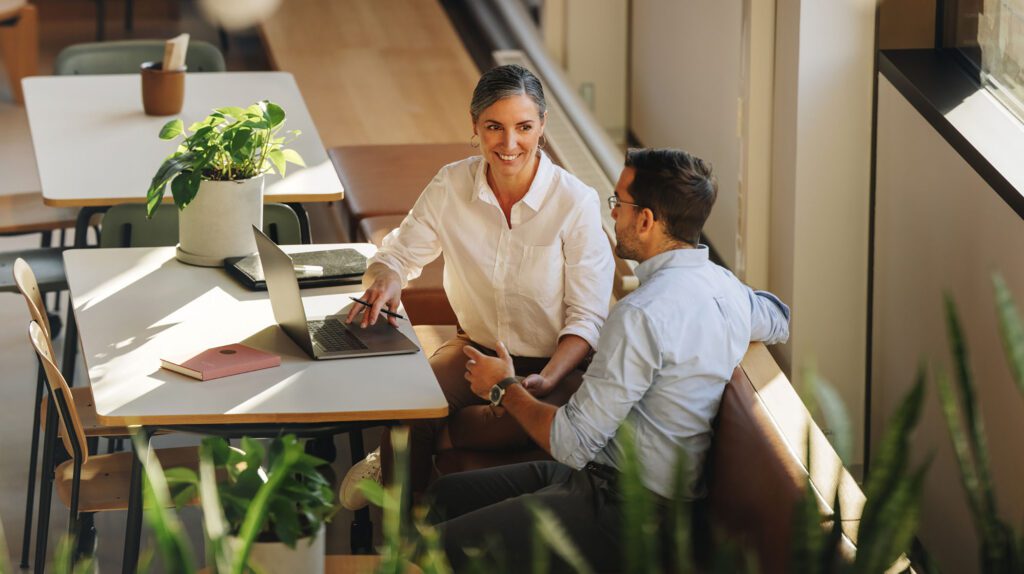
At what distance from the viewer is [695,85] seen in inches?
236

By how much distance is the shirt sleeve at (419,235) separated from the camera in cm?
352

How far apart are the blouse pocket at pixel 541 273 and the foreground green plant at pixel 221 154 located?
0.64 m

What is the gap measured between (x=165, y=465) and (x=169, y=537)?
6.44 ft

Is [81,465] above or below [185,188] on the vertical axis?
below

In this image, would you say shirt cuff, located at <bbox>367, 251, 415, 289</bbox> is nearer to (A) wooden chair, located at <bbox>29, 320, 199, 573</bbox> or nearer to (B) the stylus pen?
(B) the stylus pen

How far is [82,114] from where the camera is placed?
16.4 feet

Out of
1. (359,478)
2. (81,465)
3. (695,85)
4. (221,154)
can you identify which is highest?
(221,154)

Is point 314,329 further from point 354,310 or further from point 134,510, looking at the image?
point 134,510

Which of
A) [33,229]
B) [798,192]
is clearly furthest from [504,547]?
[33,229]

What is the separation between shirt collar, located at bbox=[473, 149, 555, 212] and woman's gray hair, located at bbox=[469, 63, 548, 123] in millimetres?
140

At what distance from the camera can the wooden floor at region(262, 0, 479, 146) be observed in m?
6.15

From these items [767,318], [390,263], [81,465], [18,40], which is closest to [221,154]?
[390,263]

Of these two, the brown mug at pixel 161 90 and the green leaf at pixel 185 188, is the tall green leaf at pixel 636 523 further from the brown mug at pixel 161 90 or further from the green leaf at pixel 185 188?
the brown mug at pixel 161 90

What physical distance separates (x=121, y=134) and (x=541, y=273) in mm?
2057
